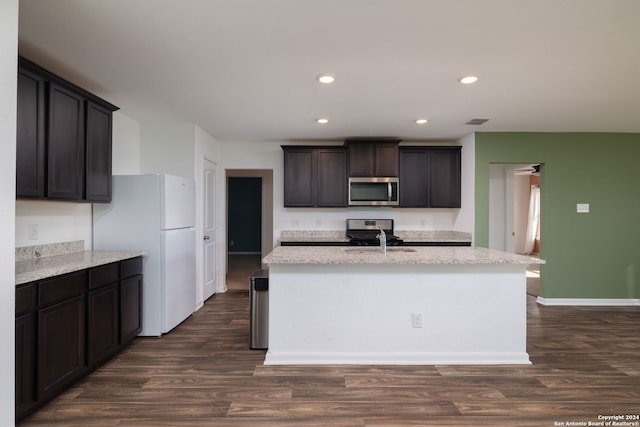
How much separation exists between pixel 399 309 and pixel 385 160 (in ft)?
8.75

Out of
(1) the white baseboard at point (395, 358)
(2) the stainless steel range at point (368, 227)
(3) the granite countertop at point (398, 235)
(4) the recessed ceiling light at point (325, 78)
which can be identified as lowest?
(1) the white baseboard at point (395, 358)

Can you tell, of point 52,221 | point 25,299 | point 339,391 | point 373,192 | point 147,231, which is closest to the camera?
point 25,299

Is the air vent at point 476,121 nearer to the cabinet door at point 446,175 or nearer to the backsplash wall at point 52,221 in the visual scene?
the cabinet door at point 446,175

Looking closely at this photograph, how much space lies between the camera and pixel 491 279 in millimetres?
2824

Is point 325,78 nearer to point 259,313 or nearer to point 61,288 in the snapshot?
point 259,313

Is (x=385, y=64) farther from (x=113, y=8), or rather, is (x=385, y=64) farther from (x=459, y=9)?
(x=113, y=8)

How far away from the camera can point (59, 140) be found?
99.8 inches

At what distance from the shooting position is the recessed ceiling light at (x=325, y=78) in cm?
273

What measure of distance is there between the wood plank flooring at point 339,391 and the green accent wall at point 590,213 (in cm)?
161

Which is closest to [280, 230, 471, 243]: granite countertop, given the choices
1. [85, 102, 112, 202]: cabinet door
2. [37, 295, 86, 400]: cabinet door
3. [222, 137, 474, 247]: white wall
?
[222, 137, 474, 247]: white wall

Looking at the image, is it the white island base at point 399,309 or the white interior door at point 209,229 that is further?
the white interior door at point 209,229

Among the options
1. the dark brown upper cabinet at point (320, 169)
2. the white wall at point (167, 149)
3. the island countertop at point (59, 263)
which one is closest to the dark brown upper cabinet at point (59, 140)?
the island countertop at point (59, 263)

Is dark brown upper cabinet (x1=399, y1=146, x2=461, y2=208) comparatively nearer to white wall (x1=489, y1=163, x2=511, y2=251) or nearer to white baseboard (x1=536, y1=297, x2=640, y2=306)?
white wall (x1=489, y1=163, x2=511, y2=251)

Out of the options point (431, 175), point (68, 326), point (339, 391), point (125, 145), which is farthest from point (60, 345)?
point (431, 175)
